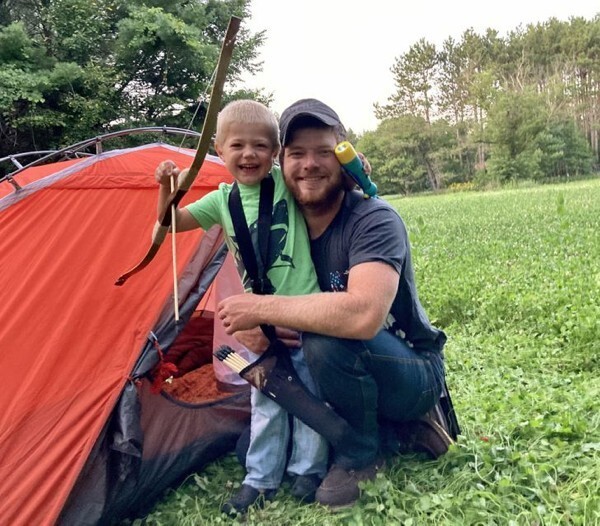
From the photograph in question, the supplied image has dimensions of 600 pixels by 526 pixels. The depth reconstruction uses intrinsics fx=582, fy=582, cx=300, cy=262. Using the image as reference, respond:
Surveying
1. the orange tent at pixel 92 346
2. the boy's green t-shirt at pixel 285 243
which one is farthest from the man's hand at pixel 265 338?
the orange tent at pixel 92 346

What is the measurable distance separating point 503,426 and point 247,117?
1843 mm

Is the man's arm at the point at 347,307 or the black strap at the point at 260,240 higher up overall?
the black strap at the point at 260,240

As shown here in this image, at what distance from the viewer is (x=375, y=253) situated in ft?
6.84

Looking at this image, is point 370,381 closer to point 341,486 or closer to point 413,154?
point 341,486

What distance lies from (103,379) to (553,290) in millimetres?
Answer: 3969

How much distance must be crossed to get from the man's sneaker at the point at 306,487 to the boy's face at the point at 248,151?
1.25m

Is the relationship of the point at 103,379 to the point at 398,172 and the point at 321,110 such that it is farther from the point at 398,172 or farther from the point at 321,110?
the point at 398,172

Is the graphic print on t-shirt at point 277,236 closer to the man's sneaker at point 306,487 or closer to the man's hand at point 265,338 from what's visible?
the man's hand at point 265,338

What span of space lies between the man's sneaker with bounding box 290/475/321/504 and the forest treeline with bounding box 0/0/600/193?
370 cm

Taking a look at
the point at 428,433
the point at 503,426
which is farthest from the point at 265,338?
the point at 503,426

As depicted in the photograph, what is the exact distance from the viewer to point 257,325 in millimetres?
2230

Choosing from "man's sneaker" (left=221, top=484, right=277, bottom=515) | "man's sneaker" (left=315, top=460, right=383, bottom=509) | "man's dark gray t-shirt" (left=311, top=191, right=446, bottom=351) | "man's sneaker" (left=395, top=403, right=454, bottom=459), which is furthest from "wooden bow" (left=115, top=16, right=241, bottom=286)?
"man's sneaker" (left=395, top=403, right=454, bottom=459)

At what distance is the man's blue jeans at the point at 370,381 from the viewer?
85.0 inches

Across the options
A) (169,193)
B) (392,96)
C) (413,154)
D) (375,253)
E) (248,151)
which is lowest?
(375,253)
